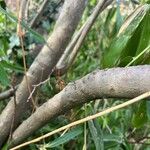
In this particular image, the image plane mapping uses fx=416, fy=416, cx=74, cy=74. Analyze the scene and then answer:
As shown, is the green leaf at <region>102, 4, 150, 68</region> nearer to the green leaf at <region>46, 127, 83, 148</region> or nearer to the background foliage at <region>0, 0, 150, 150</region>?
the background foliage at <region>0, 0, 150, 150</region>

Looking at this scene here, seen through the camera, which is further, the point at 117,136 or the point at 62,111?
the point at 117,136

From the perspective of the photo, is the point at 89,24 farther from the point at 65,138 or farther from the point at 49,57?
the point at 65,138

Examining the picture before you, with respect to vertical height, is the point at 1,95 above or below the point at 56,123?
above

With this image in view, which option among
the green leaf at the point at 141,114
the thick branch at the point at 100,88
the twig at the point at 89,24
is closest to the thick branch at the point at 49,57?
the twig at the point at 89,24

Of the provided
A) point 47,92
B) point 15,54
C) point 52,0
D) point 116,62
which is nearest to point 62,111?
point 116,62

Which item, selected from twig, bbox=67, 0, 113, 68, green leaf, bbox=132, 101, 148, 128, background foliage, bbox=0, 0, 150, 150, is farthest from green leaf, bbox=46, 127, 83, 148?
twig, bbox=67, 0, 113, 68

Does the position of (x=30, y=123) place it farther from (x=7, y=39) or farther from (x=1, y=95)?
(x=7, y=39)

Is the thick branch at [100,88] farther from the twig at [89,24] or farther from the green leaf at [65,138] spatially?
the twig at [89,24]

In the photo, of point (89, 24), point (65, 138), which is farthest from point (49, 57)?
point (65, 138)
